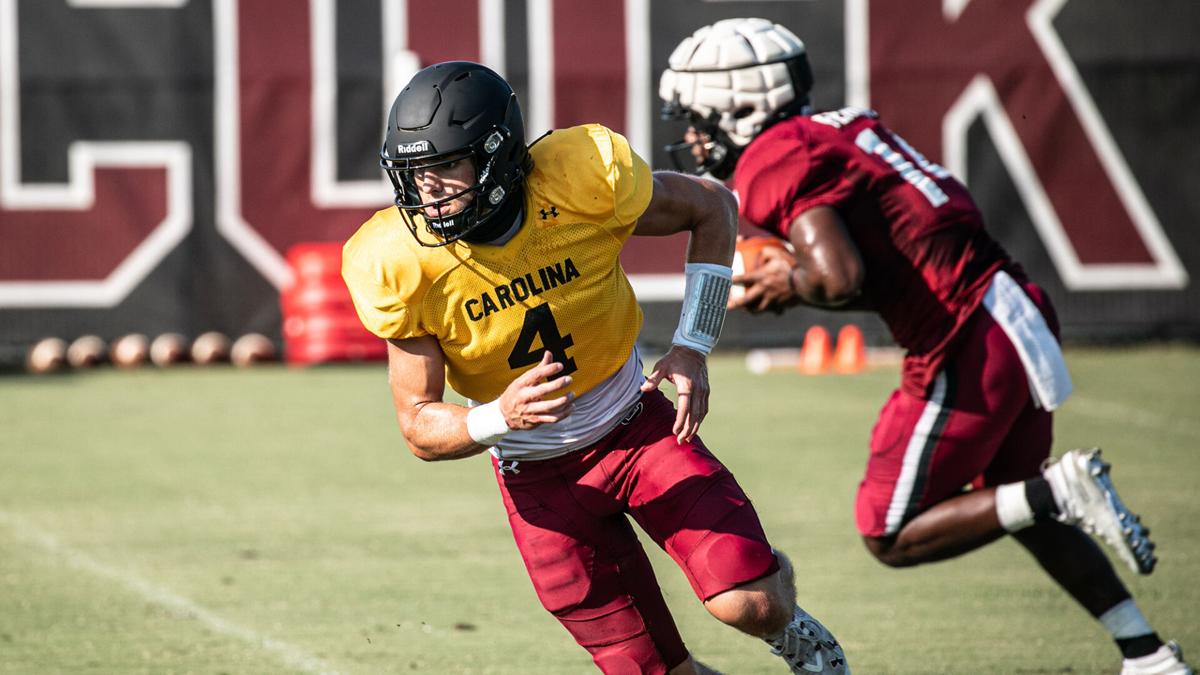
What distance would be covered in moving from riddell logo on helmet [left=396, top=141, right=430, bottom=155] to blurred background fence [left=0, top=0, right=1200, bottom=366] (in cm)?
987

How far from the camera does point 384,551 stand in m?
7.16

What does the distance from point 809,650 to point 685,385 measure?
2.70ft

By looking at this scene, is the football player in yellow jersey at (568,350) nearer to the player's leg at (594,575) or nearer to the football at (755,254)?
the player's leg at (594,575)

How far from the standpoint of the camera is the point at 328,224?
45.7ft

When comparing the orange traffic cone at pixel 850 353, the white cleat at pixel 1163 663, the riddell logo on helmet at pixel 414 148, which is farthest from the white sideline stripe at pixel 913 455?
the orange traffic cone at pixel 850 353

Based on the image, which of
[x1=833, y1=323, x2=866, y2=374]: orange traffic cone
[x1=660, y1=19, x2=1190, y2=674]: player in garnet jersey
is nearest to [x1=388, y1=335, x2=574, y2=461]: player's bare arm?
[x1=660, y1=19, x2=1190, y2=674]: player in garnet jersey

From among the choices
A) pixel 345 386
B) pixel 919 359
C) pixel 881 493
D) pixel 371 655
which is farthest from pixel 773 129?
pixel 345 386

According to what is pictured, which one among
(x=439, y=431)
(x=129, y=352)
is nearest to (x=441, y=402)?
(x=439, y=431)

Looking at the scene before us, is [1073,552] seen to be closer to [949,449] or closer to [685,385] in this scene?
[949,449]

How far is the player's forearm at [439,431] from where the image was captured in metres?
3.93

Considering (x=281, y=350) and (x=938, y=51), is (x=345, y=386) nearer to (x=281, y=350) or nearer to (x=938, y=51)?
(x=281, y=350)

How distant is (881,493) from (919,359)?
1.56 ft

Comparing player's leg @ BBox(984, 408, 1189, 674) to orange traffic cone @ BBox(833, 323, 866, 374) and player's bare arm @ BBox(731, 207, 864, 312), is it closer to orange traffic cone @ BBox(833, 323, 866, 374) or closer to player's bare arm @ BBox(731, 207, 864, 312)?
Result: player's bare arm @ BBox(731, 207, 864, 312)

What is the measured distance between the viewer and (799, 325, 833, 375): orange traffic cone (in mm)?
12906
